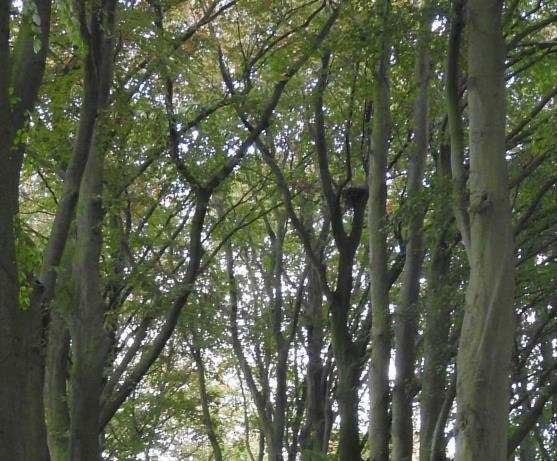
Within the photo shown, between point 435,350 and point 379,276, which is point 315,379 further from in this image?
point 435,350

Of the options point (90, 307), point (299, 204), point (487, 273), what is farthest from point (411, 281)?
point (299, 204)

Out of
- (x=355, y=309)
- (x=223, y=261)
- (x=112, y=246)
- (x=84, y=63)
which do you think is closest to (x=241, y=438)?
(x=223, y=261)

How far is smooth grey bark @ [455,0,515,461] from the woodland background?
0.01m

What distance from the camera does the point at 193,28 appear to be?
36.1ft

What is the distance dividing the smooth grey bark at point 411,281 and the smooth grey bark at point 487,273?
77.2 inches

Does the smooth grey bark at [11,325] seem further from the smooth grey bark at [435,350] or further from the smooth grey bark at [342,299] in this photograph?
the smooth grey bark at [342,299]

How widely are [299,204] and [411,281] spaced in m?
5.52

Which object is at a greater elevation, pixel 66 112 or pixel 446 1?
pixel 66 112

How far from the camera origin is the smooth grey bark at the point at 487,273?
4.90 m

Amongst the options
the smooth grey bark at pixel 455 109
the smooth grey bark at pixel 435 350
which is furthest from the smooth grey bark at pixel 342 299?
the smooth grey bark at pixel 455 109

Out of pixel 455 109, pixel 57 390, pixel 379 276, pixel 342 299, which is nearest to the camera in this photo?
pixel 455 109

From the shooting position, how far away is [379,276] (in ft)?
30.2

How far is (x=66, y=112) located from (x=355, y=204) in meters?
3.62

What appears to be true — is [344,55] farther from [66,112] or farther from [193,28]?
[66,112]
